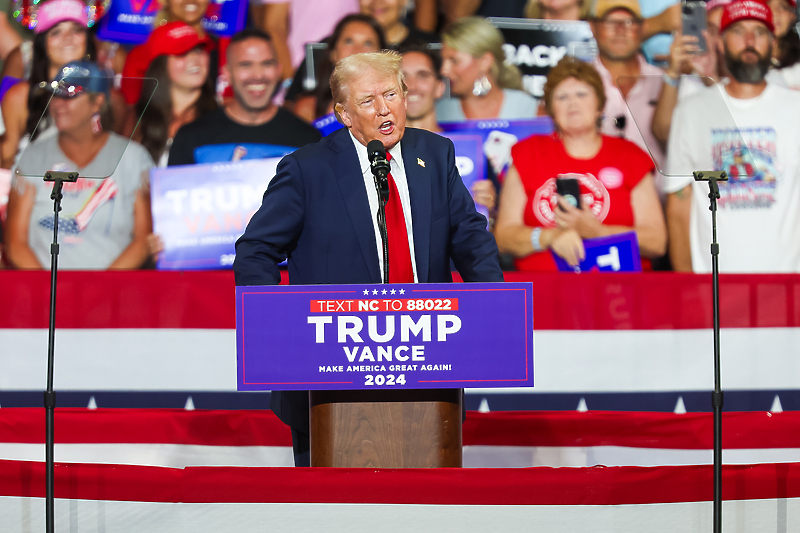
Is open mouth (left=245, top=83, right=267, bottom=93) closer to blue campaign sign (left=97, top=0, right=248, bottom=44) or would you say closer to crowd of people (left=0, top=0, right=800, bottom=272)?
crowd of people (left=0, top=0, right=800, bottom=272)

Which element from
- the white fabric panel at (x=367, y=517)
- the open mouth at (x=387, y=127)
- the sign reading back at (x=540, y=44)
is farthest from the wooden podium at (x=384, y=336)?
the sign reading back at (x=540, y=44)

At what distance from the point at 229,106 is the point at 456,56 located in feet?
3.85

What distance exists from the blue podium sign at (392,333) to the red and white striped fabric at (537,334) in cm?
189

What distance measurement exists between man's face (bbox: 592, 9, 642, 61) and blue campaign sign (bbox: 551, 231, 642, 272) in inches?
36.4

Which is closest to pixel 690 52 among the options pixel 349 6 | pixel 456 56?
pixel 456 56

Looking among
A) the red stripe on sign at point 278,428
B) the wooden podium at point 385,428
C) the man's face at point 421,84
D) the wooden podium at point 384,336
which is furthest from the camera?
the man's face at point 421,84

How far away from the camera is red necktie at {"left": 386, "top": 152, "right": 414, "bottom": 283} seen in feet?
5.36

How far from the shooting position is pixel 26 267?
361cm

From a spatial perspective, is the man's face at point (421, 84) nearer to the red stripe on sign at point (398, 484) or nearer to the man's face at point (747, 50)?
the man's face at point (747, 50)

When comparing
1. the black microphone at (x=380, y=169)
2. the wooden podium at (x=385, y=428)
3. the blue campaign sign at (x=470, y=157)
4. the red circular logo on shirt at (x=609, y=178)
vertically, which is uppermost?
the blue campaign sign at (x=470, y=157)

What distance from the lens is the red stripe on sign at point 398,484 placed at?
140cm

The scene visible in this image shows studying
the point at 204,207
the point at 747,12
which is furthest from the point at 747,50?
the point at 204,207

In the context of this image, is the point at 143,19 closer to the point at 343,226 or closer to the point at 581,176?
the point at 581,176

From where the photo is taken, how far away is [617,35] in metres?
3.79
